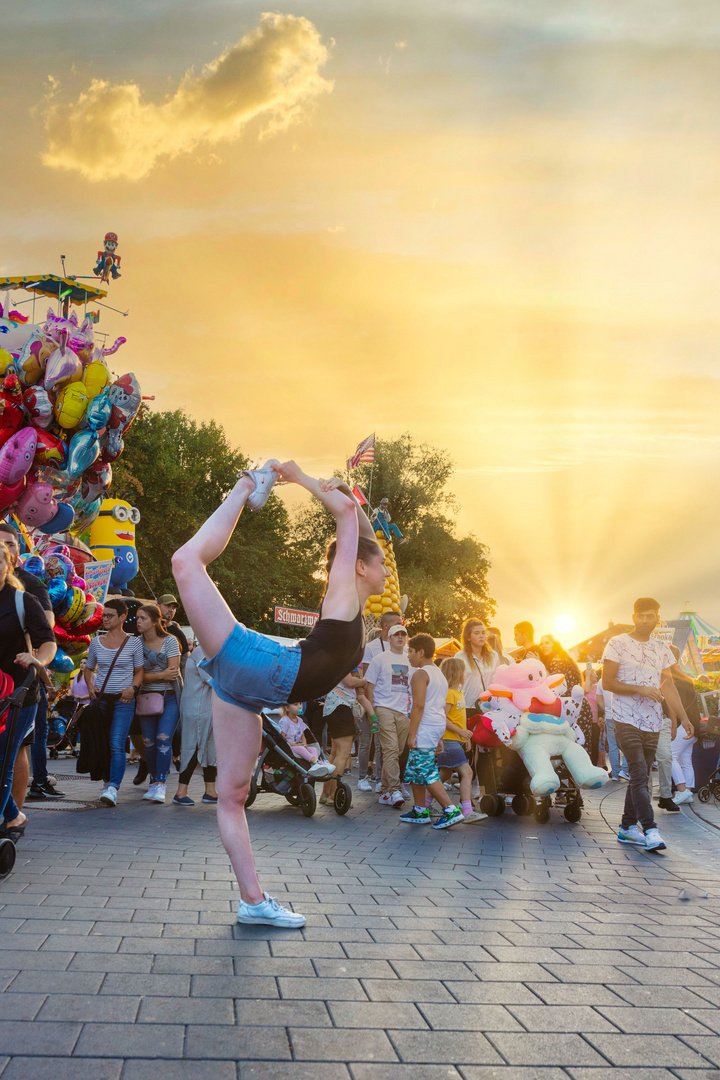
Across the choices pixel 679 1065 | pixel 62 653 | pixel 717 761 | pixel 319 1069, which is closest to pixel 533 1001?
pixel 679 1065

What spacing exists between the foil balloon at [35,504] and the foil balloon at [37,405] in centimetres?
89

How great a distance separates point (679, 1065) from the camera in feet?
9.78

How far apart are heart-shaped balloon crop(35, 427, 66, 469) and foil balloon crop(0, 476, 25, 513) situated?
1.53ft

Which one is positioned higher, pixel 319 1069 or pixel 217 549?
pixel 217 549

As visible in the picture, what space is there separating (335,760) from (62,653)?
5.48 metres

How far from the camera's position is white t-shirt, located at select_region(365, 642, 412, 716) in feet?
34.2

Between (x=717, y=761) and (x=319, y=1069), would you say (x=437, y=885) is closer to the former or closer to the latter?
(x=319, y=1069)

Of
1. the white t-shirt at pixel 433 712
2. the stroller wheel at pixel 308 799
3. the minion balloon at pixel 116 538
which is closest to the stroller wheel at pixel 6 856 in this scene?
Result: the stroller wheel at pixel 308 799

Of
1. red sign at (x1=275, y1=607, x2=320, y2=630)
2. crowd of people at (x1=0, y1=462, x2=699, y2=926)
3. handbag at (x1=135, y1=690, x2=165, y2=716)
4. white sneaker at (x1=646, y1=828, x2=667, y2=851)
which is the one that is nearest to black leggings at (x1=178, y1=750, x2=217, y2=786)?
crowd of people at (x1=0, y1=462, x2=699, y2=926)

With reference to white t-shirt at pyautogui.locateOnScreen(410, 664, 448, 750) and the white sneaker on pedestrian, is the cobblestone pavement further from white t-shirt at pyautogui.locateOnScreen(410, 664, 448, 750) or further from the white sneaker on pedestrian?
white t-shirt at pyautogui.locateOnScreen(410, 664, 448, 750)

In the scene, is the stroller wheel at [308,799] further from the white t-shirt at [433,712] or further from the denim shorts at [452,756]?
the denim shorts at [452,756]

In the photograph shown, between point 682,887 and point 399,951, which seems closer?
point 399,951

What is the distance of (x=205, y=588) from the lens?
13.7ft

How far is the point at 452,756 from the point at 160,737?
114 inches
